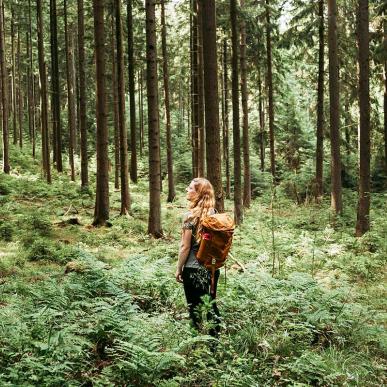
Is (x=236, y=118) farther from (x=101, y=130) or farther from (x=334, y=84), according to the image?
(x=101, y=130)

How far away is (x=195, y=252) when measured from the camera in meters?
5.63

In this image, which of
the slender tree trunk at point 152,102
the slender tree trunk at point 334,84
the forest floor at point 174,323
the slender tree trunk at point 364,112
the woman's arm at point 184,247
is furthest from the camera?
the slender tree trunk at point 334,84

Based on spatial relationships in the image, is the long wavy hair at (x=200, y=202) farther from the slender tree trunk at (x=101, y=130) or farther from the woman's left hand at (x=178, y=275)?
the slender tree trunk at (x=101, y=130)

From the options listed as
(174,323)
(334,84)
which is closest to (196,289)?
(174,323)

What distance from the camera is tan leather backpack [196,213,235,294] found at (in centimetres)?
541

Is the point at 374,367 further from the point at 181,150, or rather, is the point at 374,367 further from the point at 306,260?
the point at 181,150

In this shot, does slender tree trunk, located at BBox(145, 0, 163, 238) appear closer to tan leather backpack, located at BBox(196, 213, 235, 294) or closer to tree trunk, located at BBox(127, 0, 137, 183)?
tan leather backpack, located at BBox(196, 213, 235, 294)

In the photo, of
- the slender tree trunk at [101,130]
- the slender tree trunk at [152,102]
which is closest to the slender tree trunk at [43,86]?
the slender tree trunk at [101,130]

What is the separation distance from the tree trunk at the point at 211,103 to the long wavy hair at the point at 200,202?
9.40 ft

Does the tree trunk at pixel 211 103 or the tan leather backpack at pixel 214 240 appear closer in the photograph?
the tan leather backpack at pixel 214 240

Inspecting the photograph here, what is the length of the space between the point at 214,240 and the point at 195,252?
33 centimetres

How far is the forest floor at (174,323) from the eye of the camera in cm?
463

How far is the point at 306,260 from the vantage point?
1080cm

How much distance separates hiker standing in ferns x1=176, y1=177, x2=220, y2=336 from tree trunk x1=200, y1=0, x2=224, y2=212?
2.89 metres
